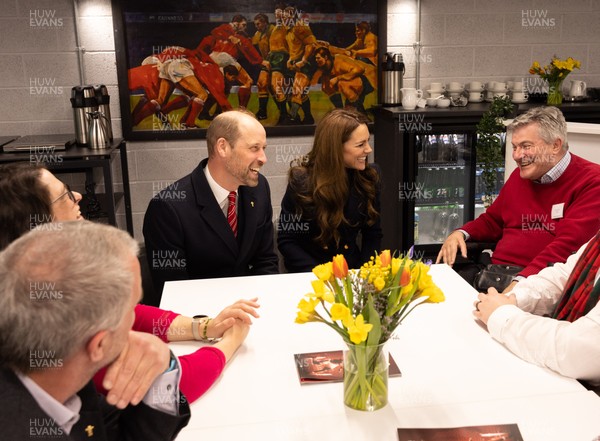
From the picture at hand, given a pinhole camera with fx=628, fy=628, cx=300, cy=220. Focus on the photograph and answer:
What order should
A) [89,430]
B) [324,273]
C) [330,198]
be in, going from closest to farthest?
[89,430] < [324,273] < [330,198]

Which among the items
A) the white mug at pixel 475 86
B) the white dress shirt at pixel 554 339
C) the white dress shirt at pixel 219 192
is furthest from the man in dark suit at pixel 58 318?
the white mug at pixel 475 86

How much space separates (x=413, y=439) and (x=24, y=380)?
2.68 feet

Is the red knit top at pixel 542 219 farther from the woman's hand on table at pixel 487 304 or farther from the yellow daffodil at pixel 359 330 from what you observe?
the yellow daffodil at pixel 359 330

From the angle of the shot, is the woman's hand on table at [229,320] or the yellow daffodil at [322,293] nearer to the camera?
the yellow daffodil at [322,293]

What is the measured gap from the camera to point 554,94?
427cm

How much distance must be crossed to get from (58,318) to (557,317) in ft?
5.51

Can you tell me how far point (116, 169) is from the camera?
4.35m

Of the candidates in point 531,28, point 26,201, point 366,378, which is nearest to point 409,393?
point 366,378

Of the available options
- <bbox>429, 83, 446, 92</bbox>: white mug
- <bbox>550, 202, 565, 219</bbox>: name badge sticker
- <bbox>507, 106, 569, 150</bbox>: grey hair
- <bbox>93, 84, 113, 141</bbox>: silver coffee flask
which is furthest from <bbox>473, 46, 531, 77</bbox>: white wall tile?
<bbox>93, 84, 113, 141</bbox>: silver coffee flask

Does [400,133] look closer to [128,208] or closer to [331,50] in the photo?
[331,50]

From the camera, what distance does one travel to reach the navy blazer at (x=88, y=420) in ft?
3.49

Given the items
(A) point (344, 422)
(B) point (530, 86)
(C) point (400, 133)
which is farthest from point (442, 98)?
(A) point (344, 422)

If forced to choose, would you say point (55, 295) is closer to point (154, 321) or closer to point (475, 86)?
point (154, 321)

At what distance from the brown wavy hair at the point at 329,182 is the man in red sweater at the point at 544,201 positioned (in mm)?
556
